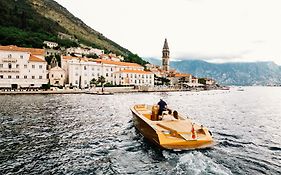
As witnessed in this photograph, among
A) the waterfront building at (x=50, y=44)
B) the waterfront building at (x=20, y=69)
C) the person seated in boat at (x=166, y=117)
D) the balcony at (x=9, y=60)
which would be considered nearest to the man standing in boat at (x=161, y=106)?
the person seated in boat at (x=166, y=117)

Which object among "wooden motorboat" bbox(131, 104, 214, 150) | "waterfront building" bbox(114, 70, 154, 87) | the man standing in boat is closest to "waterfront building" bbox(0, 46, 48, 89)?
"waterfront building" bbox(114, 70, 154, 87)

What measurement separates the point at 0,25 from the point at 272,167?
165131 mm

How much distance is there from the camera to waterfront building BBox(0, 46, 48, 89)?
8381 centimetres

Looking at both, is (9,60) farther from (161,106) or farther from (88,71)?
(161,106)

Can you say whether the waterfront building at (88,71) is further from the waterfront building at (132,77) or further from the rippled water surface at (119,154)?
the rippled water surface at (119,154)

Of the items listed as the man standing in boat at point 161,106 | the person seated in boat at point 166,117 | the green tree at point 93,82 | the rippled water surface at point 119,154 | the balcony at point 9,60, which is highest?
the balcony at point 9,60

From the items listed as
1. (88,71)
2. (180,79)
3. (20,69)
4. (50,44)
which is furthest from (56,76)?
(180,79)

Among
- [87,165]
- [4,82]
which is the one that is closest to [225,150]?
[87,165]

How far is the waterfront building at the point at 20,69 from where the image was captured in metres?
83.8

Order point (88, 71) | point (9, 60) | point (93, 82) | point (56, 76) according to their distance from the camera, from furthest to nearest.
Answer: point (88, 71) < point (93, 82) < point (56, 76) < point (9, 60)

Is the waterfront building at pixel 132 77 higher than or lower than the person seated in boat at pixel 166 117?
higher

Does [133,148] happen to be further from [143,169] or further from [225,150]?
[225,150]

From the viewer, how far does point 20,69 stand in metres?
86.5

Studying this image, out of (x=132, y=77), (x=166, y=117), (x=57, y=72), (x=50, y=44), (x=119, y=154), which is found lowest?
(x=119, y=154)
